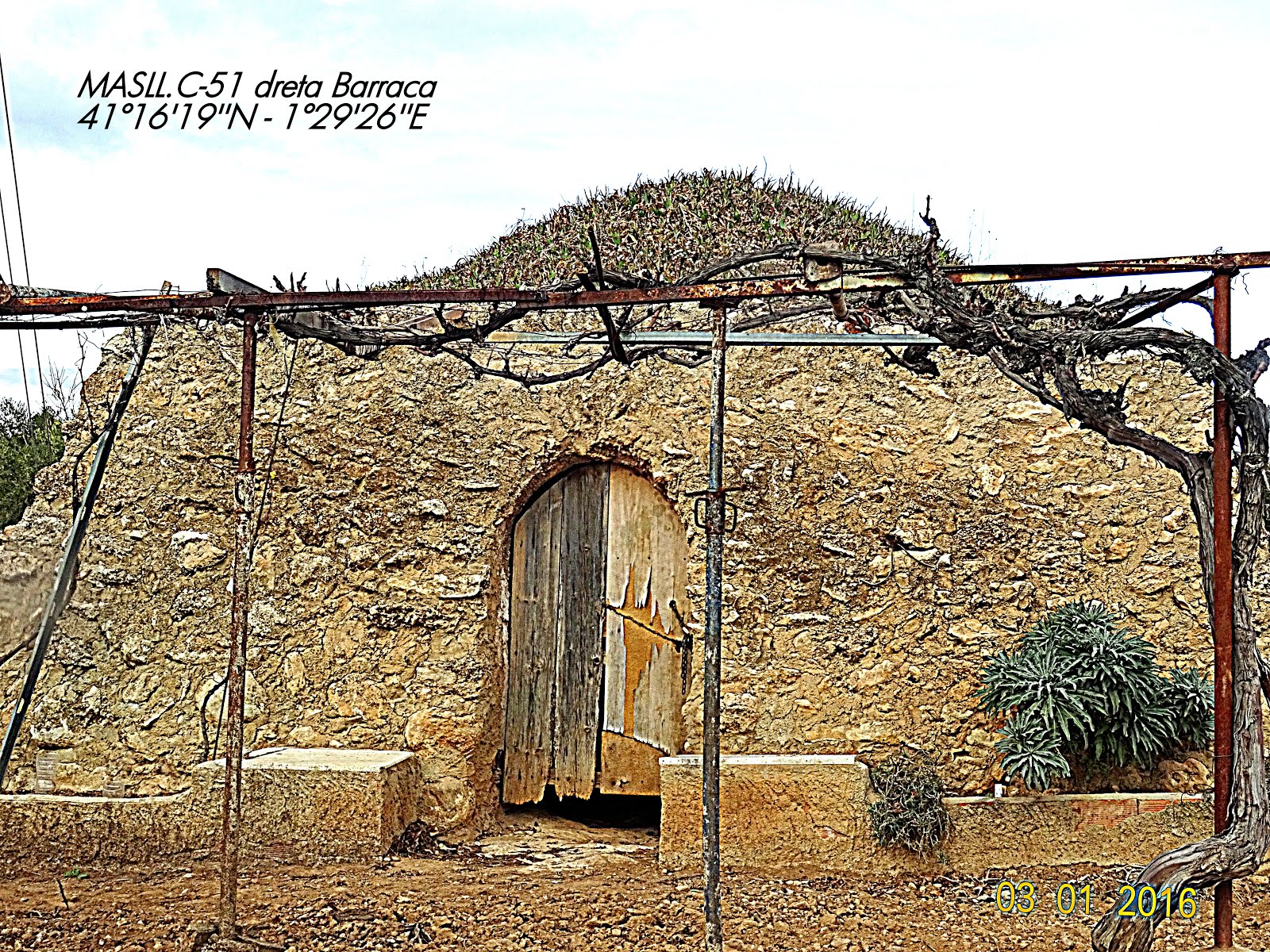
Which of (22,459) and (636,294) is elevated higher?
(22,459)

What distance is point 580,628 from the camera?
7.00 m

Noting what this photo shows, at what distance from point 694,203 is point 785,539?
7.08 metres

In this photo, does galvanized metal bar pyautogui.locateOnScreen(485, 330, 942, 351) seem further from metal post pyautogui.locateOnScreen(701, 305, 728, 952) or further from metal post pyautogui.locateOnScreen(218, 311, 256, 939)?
metal post pyautogui.locateOnScreen(218, 311, 256, 939)

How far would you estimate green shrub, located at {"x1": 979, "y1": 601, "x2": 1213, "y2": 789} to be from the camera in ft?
19.1

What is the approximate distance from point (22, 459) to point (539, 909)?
7.42 meters

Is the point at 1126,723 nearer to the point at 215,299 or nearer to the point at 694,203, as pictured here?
the point at 215,299

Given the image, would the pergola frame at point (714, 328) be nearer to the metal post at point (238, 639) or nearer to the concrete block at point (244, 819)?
the metal post at point (238, 639)

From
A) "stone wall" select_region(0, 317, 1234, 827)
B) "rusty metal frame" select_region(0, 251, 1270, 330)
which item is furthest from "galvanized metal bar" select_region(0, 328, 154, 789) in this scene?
"stone wall" select_region(0, 317, 1234, 827)

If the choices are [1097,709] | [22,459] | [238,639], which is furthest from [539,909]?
[22,459]

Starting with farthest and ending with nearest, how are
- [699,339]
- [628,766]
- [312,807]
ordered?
[628,766] → [312,807] → [699,339]

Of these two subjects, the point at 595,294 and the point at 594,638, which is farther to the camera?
the point at 594,638

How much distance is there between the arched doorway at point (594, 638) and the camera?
688 cm
